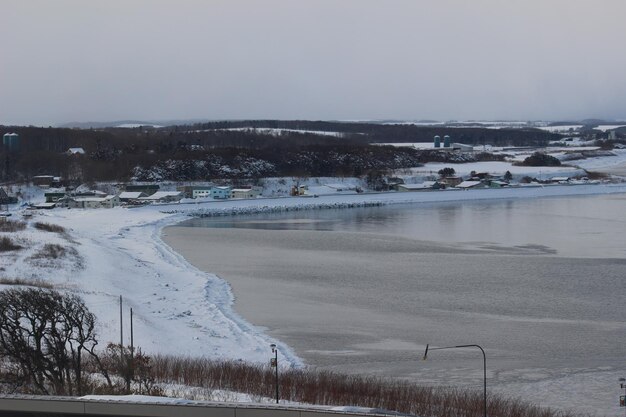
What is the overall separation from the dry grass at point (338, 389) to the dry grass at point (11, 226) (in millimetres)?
8309

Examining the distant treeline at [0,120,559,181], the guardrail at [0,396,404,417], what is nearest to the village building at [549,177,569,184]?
the distant treeline at [0,120,559,181]

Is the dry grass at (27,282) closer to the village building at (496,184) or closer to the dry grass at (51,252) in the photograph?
the dry grass at (51,252)

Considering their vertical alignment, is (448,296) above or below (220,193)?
above

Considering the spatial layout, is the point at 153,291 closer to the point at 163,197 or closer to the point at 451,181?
the point at 163,197

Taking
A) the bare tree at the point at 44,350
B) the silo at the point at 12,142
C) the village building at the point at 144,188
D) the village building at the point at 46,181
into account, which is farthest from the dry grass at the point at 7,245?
the silo at the point at 12,142

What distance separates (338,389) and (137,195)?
58.5 feet

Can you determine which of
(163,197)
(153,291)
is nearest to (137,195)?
(163,197)

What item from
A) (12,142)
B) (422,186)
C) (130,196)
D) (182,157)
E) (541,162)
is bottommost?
(422,186)

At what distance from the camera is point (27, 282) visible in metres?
8.79

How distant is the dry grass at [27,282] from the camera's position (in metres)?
8.37

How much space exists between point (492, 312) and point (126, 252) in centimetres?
566

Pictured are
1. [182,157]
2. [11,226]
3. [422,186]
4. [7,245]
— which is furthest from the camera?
[182,157]

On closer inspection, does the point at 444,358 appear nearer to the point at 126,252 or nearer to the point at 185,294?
the point at 185,294

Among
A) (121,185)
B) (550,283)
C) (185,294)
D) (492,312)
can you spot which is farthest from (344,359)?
(121,185)
